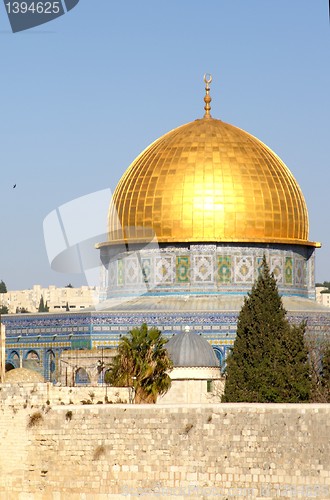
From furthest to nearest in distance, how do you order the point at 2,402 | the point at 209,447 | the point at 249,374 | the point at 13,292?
Answer: the point at 13,292 → the point at 249,374 → the point at 2,402 → the point at 209,447

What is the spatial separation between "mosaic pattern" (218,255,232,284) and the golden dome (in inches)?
19.8

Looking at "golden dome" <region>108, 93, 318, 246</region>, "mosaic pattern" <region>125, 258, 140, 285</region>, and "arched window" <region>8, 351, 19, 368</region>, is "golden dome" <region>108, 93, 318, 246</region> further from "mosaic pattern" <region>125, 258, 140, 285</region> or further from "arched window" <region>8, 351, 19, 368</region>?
"arched window" <region>8, 351, 19, 368</region>

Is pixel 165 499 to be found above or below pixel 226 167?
below

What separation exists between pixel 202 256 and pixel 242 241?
3.67ft

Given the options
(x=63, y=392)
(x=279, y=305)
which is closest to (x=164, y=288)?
(x=279, y=305)

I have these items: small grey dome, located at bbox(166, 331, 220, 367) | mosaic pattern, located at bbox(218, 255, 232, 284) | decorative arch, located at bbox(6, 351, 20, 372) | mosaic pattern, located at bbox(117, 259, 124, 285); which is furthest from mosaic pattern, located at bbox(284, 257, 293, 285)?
small grey dome, located at bbox(166, 331, 220, 367)

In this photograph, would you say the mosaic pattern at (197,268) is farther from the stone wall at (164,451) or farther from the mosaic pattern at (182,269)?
the stone wall at (164,451)

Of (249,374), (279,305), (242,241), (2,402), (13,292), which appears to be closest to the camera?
(2,402)

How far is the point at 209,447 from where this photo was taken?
27.9 m

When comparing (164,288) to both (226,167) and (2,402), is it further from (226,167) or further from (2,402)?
(2,402)

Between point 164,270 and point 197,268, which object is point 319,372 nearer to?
point 197,268

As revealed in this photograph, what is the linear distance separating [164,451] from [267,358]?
5.16m

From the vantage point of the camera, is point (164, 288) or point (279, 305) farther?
point (164, 288)

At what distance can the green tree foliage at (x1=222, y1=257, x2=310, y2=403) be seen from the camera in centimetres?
3197
